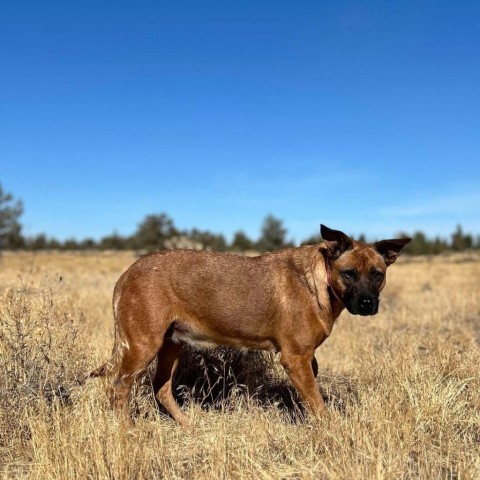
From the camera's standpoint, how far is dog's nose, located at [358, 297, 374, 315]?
5.04 metres

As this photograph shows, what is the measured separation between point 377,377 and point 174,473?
3.00 m

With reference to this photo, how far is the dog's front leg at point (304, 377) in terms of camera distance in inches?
202

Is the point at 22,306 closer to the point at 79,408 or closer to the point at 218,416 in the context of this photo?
the point at 79,408

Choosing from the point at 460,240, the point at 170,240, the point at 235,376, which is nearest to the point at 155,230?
the point at 170,240

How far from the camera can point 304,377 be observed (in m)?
5.18

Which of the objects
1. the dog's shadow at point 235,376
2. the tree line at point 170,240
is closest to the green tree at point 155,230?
the tree line at point 170,240

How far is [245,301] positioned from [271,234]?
64975 millimetres

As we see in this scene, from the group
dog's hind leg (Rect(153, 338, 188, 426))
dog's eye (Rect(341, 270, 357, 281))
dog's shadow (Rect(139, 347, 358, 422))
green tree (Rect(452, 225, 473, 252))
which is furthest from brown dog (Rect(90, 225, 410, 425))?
green tree (Rect(452, 225, 473, 252))

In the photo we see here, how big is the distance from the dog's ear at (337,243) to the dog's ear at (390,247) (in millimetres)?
346

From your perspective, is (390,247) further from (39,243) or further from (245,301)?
(39,243)

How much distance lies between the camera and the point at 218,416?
5.59 metres

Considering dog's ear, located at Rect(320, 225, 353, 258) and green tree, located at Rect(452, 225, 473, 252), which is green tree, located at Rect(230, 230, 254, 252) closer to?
green tree, located at Rect(452, 225, 473, 252)

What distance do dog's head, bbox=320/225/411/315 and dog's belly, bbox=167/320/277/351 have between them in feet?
3.05

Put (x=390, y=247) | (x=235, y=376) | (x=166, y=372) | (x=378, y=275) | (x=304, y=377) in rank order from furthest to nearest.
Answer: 1. (x=235, y=376)
2. (x=166, y=372)
3. (x=390, y=247)
4. (x=378, y=275)
5. (x=304, y=377)
